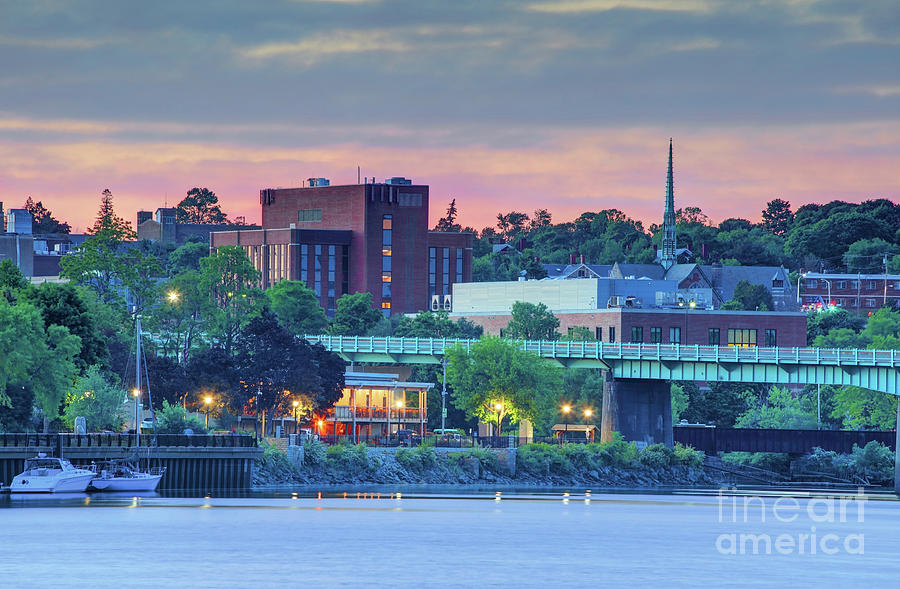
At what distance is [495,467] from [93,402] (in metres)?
30.2

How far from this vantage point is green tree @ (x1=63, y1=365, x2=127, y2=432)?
110 meters

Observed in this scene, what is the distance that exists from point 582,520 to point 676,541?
12.6 m

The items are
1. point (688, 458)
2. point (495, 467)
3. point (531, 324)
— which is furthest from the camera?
point (531, 324)

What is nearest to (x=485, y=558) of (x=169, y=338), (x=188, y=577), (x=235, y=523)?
(x=188, y=577)

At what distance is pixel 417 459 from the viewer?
120m

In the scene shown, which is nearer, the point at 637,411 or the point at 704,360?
the point at 704,360

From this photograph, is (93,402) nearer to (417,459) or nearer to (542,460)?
(417,459)

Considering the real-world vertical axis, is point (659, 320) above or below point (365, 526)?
above

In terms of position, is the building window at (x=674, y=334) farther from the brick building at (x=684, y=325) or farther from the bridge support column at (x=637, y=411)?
the bridge support column at (x=637, y=411)

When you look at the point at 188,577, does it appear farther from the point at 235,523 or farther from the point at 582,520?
the point at 582,520

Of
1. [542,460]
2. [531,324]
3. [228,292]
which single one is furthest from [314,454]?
[531,324]

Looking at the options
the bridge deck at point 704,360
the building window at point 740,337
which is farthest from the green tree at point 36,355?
the building window at point 740,337

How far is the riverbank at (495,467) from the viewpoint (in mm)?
113500

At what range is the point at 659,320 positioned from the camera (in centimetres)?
18250
